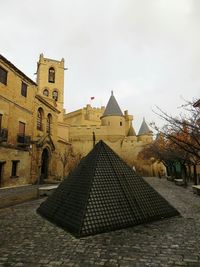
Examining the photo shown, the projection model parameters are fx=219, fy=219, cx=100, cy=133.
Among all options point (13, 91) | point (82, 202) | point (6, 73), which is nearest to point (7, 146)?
point (13, 91)

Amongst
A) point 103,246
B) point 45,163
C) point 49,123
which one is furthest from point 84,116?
point 103,246

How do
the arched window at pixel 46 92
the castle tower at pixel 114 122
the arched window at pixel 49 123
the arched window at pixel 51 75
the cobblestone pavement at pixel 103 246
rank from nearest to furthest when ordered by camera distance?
the cobblestone pavement at pixel 103 246
the arched window at pixel 49 123
the castle tower at pixel 114 122
the arched window at pixel 46 92
the arched window at pixel 51 75

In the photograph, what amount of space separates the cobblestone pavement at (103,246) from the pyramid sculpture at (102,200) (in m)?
0.29

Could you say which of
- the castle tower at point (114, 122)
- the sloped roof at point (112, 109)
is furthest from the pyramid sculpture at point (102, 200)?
the sloped roof at point (112, 109)

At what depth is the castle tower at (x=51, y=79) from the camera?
148ft

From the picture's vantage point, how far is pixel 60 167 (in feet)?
99.5

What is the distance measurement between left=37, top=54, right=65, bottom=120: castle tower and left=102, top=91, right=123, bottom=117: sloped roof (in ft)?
31.8

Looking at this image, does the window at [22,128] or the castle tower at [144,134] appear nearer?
the window at [22,128]

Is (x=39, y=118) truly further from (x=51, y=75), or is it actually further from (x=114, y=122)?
(x=51, y=75)

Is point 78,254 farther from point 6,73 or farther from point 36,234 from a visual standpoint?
point 6,73

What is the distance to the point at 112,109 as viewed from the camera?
1827 inches

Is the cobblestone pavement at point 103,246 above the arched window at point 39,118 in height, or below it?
below

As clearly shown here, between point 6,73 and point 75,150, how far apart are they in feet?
89.5

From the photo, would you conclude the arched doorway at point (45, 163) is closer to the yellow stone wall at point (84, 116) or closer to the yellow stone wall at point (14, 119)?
the yellow stone wall at point (14, 119)
